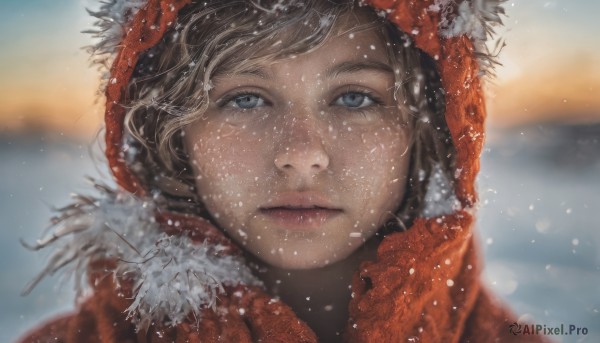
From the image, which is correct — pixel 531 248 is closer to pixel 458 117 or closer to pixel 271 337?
pixel 458 117

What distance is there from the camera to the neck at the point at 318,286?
194 cm

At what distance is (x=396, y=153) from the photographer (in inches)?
71.5

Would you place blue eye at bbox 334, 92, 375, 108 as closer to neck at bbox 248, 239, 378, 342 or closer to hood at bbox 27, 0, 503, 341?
hood at bbox 27, 0, 503, 341

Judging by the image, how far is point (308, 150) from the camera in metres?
1.65

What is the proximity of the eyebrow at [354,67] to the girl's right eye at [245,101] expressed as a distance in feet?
0.79

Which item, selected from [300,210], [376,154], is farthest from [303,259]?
[376,154]

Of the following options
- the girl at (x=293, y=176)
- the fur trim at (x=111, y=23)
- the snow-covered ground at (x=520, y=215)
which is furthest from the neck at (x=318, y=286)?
the snow-covered ground at (x=520, y=215)

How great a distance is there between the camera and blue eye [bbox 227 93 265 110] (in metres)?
1.82

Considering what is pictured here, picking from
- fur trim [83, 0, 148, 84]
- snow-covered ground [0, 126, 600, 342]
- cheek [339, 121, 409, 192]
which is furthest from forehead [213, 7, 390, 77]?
snow-covered ground [0, 126, 600, 342]

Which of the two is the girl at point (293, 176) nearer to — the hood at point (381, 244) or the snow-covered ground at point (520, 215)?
the hood at point (381, 244)

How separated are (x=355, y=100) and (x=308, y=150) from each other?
27 centimetres

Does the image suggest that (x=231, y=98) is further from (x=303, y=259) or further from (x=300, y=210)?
(x=303, y=259)

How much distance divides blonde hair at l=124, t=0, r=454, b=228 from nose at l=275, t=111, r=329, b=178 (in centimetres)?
Answer: 21

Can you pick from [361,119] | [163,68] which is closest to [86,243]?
[163,68]
